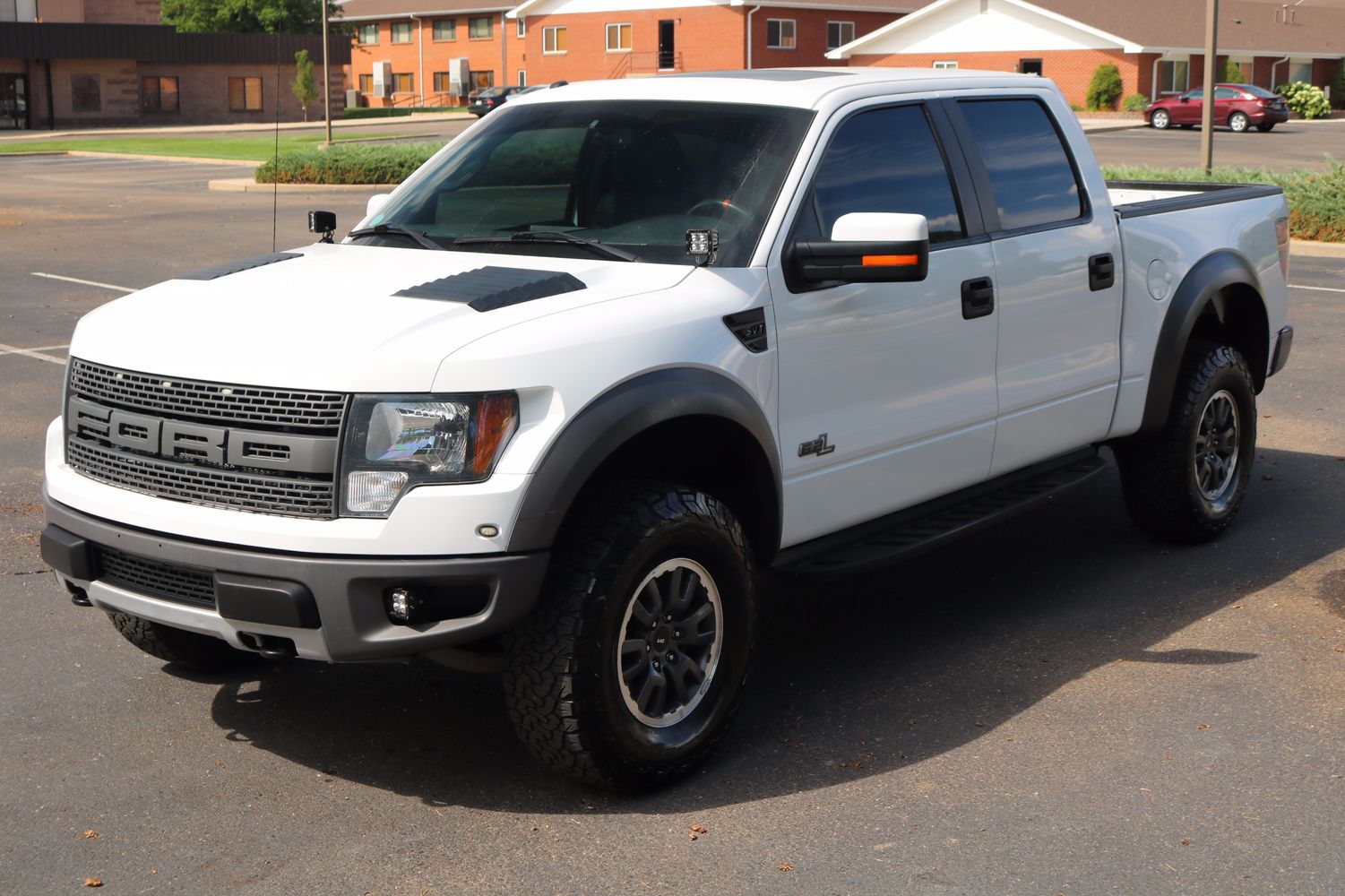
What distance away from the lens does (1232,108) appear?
53125 mm

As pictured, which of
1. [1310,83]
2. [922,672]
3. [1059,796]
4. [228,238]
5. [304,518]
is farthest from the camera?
[1310,83]

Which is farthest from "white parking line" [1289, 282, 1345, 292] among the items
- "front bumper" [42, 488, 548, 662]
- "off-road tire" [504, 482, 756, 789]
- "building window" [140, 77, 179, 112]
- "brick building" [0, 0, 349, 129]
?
"building window" [140, 77, 179, 112]

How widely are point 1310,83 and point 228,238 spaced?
213ft

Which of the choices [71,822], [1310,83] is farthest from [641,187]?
[1310,83]

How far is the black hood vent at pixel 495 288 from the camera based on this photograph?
438 centimetres

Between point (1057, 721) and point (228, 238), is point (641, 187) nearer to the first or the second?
point (1057, 721)

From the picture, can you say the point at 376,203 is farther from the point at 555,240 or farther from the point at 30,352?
the point at 30,352

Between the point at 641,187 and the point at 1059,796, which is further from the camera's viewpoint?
the point at 641,187

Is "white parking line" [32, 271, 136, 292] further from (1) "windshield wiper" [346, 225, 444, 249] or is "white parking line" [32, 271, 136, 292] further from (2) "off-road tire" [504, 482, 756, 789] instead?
(2) "off-road tire" [504, 482, 756, 789]

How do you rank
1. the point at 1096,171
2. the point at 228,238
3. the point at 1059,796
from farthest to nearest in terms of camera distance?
the point at 228,238, the point at 1096,171, the point at 1059,796

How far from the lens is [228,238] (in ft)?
70.9

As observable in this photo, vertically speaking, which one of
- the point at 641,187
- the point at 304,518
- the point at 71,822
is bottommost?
the point at 71,822

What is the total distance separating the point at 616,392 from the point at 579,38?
74.6 metres

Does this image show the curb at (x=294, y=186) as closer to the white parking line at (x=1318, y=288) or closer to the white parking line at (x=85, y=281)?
the white parking line at (x=85, y=281)
